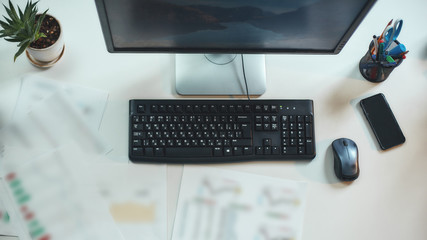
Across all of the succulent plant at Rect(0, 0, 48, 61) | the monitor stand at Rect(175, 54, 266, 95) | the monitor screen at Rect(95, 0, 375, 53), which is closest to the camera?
the monitor screen at Rect(95, 0, 375, 53)

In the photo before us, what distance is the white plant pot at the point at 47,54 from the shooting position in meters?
0.96

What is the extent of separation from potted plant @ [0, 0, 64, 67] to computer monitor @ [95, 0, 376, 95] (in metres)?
0.16

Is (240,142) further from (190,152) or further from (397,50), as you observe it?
(397,50)

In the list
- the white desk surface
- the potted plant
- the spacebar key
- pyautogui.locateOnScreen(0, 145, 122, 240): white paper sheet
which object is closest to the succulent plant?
the potted plant

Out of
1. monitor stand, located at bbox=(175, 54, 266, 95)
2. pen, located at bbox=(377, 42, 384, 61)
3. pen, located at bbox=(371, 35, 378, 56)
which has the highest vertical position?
pen, located at bbox=(371, 35, 378, 56)

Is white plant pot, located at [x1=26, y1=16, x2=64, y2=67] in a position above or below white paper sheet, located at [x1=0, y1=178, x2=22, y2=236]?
above

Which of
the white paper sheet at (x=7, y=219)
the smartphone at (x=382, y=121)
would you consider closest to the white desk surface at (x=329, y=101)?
the smartphone at (x=382, y=121)

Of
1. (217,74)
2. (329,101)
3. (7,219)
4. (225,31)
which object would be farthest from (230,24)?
(7,219)

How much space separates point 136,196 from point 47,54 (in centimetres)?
37

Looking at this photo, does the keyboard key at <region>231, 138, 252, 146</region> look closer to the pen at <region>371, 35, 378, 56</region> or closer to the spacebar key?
the spacebar key

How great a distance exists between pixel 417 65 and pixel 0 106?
0.99m

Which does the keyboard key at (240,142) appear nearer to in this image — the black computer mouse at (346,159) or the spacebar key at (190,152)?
the spacebar key at (190,152)

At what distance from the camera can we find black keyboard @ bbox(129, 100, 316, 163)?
3.22 feet

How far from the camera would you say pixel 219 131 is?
3.27 ft
